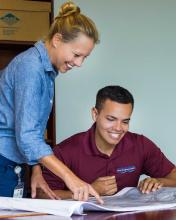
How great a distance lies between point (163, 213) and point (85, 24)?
0.64 meters

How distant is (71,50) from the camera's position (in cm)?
141

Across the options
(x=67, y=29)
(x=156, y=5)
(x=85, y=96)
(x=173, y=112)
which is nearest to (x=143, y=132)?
(x=173, y=112)

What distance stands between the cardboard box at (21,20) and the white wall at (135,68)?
0.35 meters

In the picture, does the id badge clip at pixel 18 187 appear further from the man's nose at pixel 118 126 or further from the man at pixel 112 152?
the man's nose at pixel 118 126

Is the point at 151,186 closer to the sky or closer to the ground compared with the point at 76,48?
closer to the ground

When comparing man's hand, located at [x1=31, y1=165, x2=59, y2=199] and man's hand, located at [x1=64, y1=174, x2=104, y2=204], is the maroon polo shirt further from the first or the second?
→ man's hand, located at [x1=64, y1=174, x2=104, y2=204]

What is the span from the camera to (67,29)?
143cm

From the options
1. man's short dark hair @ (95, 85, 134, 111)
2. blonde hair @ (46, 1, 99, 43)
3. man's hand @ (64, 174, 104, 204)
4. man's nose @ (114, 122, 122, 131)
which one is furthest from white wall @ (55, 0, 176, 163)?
man's hand @ (64, 174, 104, 204)

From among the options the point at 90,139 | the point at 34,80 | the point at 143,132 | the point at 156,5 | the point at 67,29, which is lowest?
the point at 143,132

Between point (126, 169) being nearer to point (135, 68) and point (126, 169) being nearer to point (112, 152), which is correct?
point (112, 152)

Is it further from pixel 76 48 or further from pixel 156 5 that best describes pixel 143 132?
pixel 76 48

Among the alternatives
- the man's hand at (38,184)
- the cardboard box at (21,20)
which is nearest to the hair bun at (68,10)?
the man's hand at (38,184)

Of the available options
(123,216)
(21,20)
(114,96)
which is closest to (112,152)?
(114,96)

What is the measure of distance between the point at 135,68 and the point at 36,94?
1.93 meters
